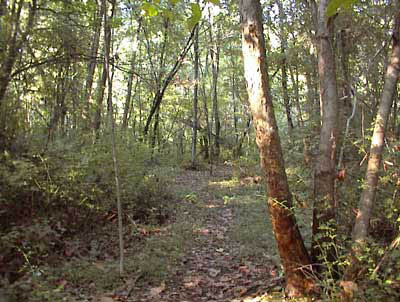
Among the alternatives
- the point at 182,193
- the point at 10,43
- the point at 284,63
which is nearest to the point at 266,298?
the point at 10,43

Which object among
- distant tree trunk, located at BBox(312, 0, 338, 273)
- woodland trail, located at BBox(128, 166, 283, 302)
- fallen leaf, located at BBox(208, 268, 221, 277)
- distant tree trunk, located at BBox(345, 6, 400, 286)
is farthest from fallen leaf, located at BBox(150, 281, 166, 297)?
distant tree trunk, located at BBox(345, 6, 400, 286)

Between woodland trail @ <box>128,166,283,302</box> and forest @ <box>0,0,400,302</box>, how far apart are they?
0.09 ft

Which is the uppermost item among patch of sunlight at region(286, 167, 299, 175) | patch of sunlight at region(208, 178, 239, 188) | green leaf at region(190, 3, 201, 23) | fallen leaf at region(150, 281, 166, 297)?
green leaf at region(190, 3, 201, 23)

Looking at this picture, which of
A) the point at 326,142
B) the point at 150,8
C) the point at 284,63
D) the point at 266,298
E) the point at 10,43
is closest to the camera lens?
the point at 150,8

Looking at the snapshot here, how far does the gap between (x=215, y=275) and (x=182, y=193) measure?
5.18 metres

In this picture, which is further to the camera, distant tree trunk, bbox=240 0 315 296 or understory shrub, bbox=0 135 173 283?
understory shrub, bbox=0 135 173 283

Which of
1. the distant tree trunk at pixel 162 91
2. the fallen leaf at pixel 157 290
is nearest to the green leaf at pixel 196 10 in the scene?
the fallen leaf at pixel 157 290

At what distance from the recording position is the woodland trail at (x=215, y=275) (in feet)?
14.8

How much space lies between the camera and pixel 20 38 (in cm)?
591

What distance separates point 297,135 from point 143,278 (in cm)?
497

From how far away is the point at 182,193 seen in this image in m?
10.3

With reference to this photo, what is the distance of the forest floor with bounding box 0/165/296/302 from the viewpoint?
4.48m

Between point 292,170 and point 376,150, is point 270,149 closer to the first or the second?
point 376,150

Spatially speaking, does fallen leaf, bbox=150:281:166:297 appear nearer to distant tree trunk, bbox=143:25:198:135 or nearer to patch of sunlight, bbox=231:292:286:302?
patch of sunlight, bbox=231:292:286:302
